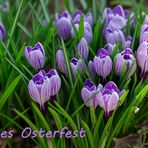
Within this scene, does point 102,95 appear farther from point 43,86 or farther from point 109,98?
point 43,86

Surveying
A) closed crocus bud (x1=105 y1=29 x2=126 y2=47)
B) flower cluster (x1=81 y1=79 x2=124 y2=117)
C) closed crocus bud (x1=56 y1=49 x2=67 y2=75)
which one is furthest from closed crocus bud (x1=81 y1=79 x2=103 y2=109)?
closed crocus bud (x1=105 y1=29 x2=126 y2=47)

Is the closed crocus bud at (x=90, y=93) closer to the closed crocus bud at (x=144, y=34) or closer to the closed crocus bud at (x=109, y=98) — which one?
the closed crocus bud at (x=109, y=98)

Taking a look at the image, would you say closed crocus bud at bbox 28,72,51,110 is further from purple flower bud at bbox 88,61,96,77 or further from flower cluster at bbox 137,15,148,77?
flower cluster at bbox 137,15,148,77

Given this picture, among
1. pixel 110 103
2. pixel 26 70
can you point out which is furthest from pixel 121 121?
pixel 26 70

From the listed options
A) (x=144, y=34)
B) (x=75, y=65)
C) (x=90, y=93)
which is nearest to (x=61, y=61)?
(x=75, y=65)

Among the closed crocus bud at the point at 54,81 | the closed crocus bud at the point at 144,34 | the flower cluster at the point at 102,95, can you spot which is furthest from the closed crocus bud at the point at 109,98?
the closed crocus bud at the point at 144,34
